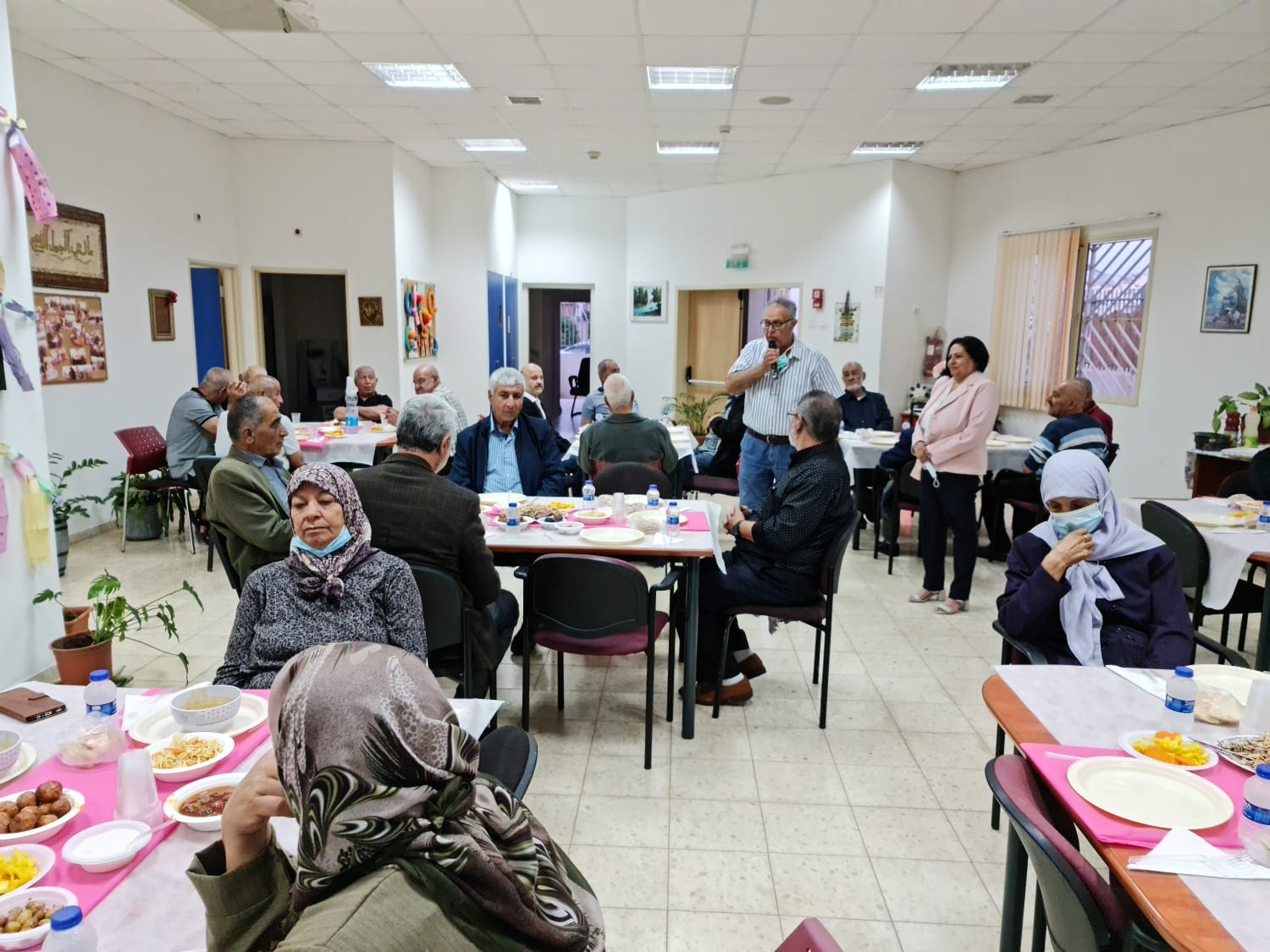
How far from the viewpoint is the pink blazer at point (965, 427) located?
4949 mm

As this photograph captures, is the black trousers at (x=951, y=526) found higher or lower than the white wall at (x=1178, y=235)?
lower

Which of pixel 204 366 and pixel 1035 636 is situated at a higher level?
pixel 204 366

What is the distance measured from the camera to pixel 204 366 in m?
8.25

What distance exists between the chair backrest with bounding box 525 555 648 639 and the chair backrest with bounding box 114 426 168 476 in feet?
14.0

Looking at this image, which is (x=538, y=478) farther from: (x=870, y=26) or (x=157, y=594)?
(x=870, y=26)

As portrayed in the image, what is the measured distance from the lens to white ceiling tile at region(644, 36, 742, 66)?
5.45 meters

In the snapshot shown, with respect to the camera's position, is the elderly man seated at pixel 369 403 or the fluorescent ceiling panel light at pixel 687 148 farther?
the fluorescent ceiling panel light at pixel 687 148

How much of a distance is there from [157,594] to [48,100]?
3898 mm

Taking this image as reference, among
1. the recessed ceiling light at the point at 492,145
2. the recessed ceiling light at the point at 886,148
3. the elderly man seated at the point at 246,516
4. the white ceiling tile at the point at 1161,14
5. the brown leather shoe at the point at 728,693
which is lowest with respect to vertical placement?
the brown leather shoe at the point at 728,693

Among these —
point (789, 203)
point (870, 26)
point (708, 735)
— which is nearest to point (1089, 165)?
point (789, 203)

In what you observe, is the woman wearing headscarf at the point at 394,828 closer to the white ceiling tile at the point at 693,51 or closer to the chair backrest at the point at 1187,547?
the chair backrest at the point at 1187,547

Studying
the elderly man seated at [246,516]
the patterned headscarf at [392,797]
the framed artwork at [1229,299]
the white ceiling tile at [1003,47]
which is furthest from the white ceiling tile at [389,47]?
the framed artwork at [1229,299]

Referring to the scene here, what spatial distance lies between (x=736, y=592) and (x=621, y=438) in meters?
1.93

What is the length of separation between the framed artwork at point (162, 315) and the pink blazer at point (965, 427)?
6607mm
